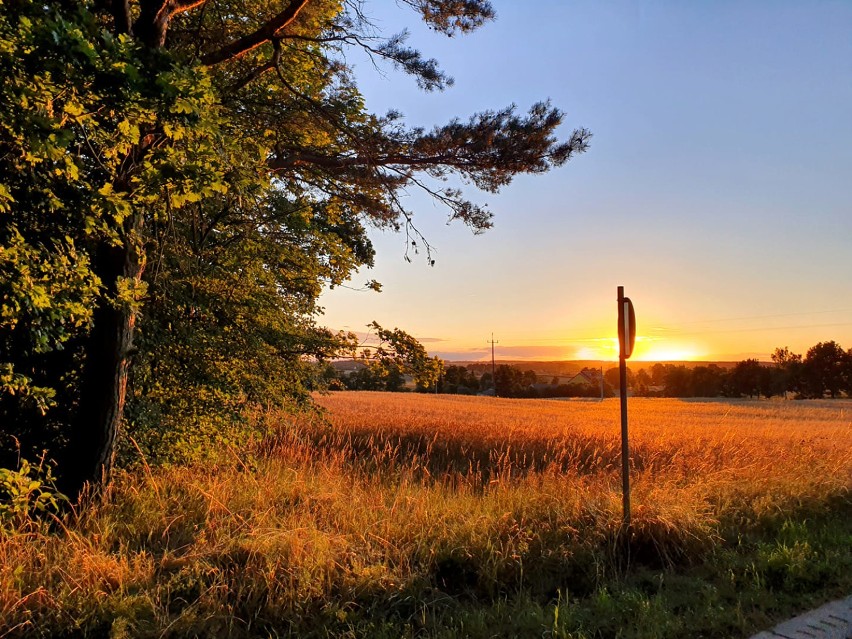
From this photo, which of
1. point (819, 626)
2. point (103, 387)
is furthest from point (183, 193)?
point (819, 626)

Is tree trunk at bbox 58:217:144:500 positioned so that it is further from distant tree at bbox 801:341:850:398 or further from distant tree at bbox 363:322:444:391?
distant tree at bbox 801:341:850:398

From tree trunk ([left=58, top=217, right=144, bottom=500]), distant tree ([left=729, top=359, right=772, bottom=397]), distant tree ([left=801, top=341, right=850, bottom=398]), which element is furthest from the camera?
distant tree ([left=729, top=359, right=772, bottom=397])

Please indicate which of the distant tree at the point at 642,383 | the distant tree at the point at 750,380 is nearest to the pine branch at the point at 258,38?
the distant tree at the point at 750,380

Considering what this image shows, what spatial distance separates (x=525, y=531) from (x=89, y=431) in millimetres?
4551

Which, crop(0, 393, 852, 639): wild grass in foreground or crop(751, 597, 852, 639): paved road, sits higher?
crop(0, 393, 852, 639): wild grass in foreground

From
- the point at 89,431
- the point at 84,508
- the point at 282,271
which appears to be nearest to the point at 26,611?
the point at 84,508

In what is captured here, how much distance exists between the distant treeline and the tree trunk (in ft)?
211

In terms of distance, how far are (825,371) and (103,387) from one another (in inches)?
A: 3681

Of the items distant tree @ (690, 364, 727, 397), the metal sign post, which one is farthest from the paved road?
distant tree @ (690, 364, 727, 397)

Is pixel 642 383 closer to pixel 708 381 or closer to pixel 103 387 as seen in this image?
pixel 708 381

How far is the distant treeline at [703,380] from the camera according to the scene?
75688mm

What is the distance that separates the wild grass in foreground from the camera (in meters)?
3.51

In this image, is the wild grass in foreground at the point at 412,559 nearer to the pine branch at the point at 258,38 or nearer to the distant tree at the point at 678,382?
the pine branch at the point at 258,38

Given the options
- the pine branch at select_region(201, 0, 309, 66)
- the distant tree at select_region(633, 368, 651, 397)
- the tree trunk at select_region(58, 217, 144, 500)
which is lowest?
the distant tree at select_region(633, 368, 651, 397)
